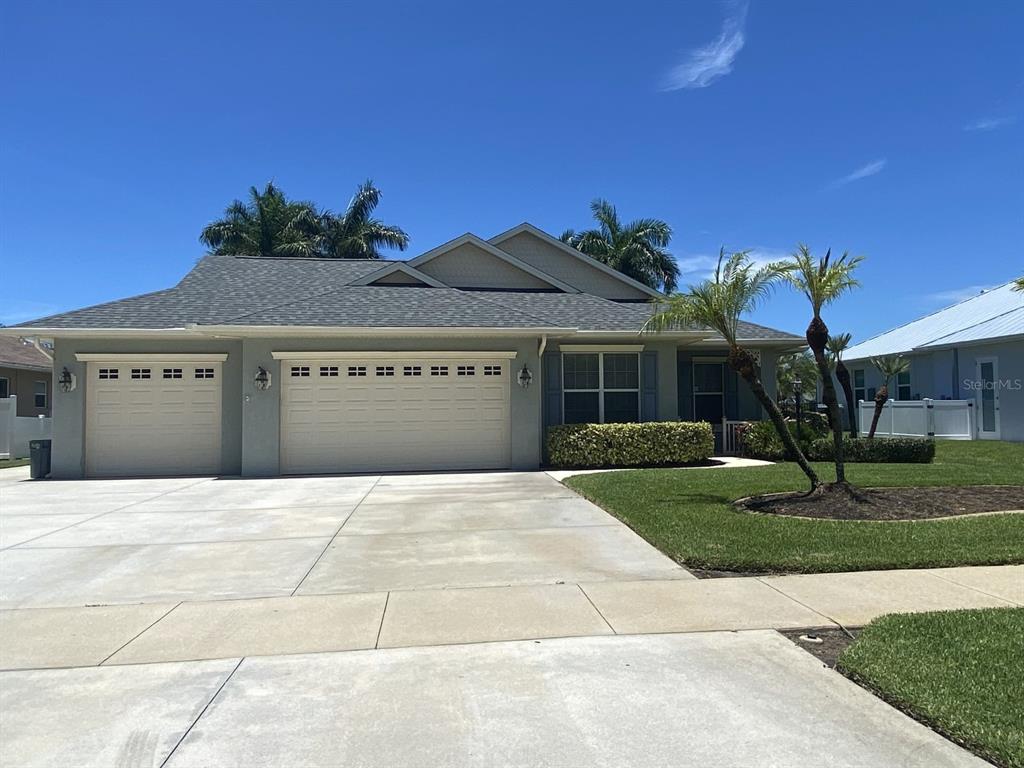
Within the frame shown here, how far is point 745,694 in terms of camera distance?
4.01m

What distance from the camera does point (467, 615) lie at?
18.1ft

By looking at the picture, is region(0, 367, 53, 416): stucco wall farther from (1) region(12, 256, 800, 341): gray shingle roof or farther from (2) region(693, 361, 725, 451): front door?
(2) region(693, 361, 725, 451): front door

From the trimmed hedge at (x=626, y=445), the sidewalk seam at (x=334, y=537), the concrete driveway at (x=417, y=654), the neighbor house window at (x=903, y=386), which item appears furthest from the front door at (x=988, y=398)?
the sidewalk seam at (x=334, y=537)

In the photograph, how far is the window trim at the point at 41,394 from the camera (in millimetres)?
28828

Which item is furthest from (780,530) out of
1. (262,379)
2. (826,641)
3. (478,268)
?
(478,268)

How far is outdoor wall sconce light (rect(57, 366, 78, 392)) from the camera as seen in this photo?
1490cm

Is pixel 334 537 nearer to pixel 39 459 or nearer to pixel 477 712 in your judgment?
pixel 477 712

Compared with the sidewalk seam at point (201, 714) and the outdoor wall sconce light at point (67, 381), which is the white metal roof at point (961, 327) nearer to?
the sidewalk seam at point (201, 714)

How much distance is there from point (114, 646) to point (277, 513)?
516 cm

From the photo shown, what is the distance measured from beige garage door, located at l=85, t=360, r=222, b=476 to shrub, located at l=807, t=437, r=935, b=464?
13807 millimetres

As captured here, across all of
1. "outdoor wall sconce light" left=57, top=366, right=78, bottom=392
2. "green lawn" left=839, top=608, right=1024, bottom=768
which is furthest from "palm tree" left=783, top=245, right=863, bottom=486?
"outdoor wall sconce light" left=57, top=366, right=78, bottom=392

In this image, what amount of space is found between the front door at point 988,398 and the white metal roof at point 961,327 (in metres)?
1.03

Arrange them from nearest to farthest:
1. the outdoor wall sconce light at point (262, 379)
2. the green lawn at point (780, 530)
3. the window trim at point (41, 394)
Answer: the green lawn at point (780, 530) < the outdoor wall sconce light at point (262, 379) < the window trim at point (41, 394)

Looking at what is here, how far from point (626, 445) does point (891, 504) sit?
21.2 feet
